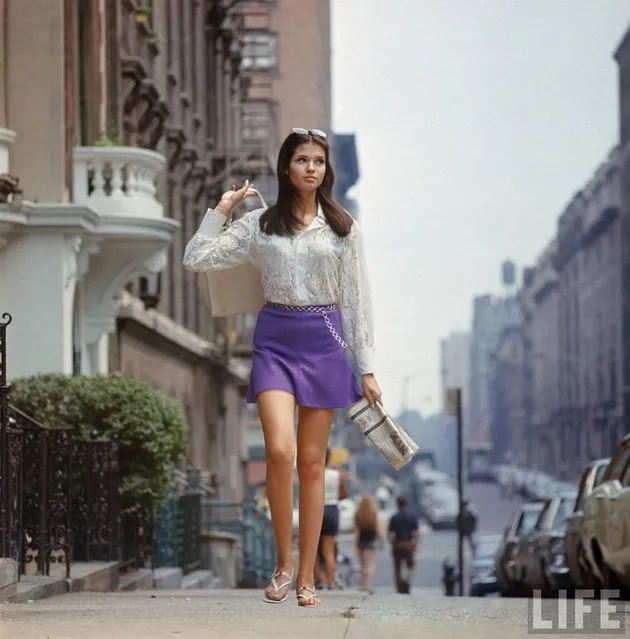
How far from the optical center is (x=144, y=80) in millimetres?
27891

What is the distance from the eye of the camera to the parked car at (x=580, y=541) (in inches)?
595

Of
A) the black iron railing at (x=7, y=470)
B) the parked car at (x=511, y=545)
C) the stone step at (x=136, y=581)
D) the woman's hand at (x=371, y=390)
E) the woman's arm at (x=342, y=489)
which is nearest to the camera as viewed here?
the woman's hand at (x=371, y=390)

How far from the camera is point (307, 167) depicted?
335 inches

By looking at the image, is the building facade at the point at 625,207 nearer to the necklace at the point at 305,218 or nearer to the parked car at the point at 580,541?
the parked car at the point at 580,541

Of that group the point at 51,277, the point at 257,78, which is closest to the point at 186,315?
the point at 51,277

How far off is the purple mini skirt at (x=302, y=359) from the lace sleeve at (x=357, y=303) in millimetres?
83

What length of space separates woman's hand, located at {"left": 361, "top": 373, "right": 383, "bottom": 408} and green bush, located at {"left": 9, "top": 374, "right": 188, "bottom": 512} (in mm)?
6900

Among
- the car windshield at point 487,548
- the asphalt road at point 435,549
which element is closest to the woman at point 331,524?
the car windshield at point 487,548

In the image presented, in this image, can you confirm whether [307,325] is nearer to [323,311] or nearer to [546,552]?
[323,311]

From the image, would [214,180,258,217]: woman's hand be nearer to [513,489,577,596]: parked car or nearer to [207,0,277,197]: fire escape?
[513,489,577,596]: parked car

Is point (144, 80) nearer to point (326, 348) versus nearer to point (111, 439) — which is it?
point (111, 439)

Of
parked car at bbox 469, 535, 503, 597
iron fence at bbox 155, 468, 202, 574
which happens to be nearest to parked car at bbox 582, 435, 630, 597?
iron fence at bbox 155, 468, 202, 574

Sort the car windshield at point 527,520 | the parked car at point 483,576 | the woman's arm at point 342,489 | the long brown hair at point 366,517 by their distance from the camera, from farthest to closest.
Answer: the parked car at point 483,576 → the long brown hair at point 366,517 → the car windshield at point 527,520 → the woman's arm at point 342,489

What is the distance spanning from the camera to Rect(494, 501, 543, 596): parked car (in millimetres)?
23947
